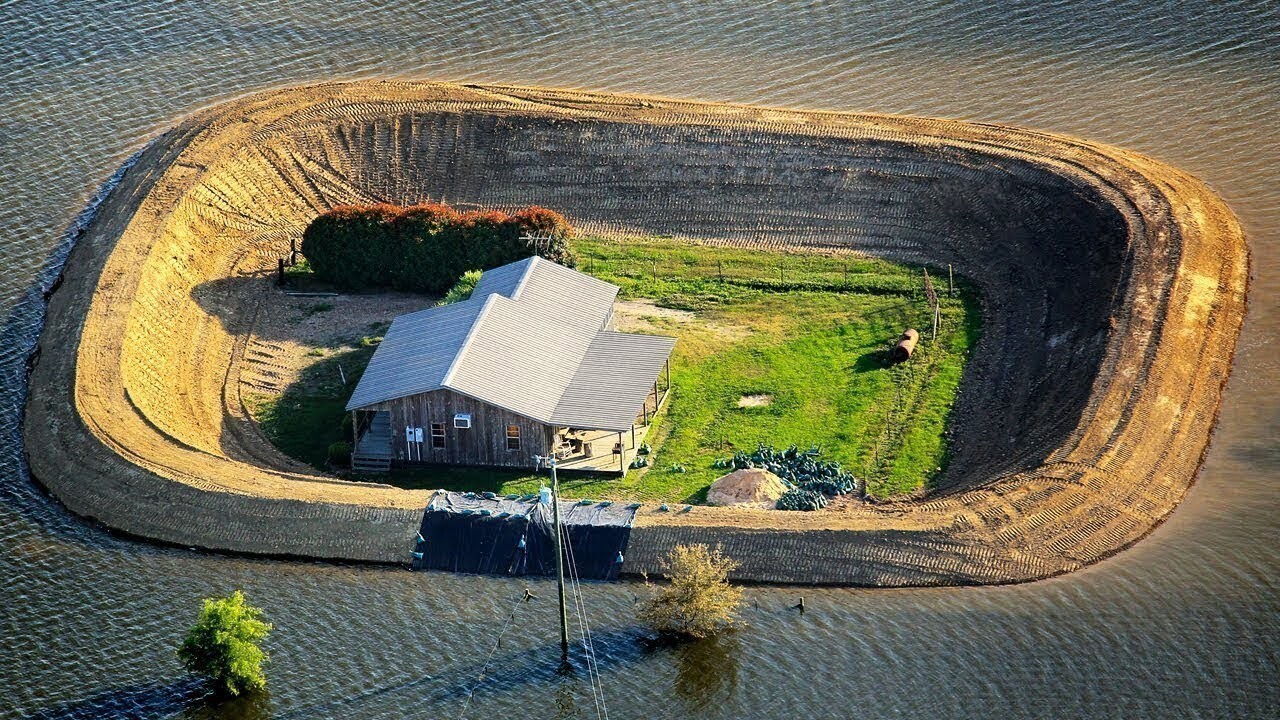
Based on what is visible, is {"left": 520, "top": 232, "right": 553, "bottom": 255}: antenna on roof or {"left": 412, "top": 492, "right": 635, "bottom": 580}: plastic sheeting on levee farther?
{"left": 520, "top": 232, "right": 553, "bottom": 255}: antenna on roof

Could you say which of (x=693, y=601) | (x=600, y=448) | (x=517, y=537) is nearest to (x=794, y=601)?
(x=693, y=601)

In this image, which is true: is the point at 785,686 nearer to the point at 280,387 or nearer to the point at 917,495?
the point at 917,495

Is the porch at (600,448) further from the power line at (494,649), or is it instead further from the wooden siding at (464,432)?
the power line at (494,649)

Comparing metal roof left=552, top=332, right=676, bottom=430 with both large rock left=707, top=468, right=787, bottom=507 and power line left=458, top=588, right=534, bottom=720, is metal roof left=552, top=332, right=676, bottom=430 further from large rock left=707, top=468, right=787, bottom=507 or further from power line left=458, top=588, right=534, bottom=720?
power line left=458, top=588, right=534, bottom=720

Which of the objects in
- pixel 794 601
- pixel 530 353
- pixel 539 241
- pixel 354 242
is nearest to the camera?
pixel 794 601

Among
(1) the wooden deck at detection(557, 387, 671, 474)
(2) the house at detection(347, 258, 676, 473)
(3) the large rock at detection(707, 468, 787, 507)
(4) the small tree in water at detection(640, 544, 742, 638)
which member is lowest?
(4) the small tree in water at detection(640, 544, 742, 638)

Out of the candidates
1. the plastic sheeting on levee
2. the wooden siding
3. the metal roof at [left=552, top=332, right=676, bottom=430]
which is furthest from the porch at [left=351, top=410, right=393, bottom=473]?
the metal roof at [left=552, top=332, right=676, bottom=430]

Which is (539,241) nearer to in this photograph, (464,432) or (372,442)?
(464,432)
